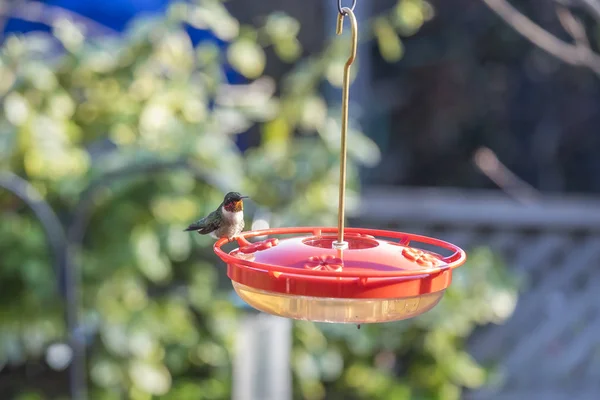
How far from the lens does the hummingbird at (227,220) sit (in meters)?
1.97

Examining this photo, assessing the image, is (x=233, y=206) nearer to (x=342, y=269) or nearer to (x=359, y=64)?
(x=342, y=269)

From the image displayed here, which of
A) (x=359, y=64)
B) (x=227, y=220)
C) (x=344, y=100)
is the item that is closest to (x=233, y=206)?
(x=227, y=220)

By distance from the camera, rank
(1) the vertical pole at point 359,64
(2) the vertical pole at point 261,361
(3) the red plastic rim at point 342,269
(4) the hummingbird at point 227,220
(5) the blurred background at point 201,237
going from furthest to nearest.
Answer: (1) the vertical pole at point 359,64 → (5) the blurred background at point 201,237 → (2) the vertical pole at point 261,361 → (4) the hummingbird at point 227,220 → (3) the red plastic rim at point 342,269

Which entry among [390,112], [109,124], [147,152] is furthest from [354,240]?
[390,112]

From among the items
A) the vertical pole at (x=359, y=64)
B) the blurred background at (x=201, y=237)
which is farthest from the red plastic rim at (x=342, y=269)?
the vertical pole at (x=359, y=64)

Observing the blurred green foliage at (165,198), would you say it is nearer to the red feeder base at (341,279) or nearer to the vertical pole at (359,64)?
the vertical pole at (359,64)

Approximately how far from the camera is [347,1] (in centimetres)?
594

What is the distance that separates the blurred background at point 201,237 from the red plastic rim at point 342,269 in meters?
0.94

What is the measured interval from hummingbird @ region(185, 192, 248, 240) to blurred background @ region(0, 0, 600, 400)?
1.75 ft

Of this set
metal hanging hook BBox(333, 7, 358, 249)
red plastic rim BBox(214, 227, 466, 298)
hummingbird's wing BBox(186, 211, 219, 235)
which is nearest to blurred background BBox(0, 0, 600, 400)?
hummingbird's wing BBox(186, 211, 219, 235)

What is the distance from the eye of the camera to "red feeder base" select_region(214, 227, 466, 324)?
1.30 m

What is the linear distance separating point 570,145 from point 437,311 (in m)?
2.89

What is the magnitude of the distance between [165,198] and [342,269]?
74.6 inches

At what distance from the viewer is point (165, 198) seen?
3.11m
